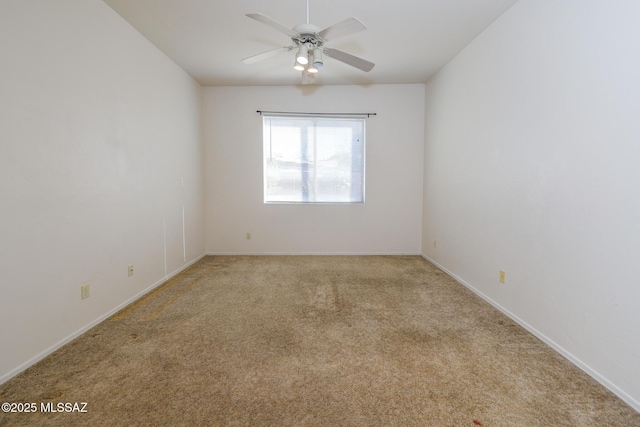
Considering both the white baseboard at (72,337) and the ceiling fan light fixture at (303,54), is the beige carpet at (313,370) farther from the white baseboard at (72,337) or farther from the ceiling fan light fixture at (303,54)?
the ceiling fan light fixture at (303,54)

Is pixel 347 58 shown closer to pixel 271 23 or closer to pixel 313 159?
pixel 271 23

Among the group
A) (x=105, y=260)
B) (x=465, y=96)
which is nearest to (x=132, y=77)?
(x=105, y=260)

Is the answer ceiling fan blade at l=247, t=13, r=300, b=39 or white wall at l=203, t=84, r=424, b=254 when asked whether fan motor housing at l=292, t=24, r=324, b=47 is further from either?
white wall at l=203, t=84, r=424, b=254

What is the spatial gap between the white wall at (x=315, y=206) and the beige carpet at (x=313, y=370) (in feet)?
6.30

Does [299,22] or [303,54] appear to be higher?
[299,22]

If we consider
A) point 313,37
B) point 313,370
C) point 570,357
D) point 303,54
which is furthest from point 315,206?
point 570,357

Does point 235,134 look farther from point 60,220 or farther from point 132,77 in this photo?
point 60,220

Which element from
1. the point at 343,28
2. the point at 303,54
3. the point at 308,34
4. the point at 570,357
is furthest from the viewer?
the point at 303,54

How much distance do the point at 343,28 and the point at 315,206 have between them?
3.04 m

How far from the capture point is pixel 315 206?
476cm

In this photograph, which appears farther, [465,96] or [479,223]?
[465,96]

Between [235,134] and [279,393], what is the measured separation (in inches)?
160

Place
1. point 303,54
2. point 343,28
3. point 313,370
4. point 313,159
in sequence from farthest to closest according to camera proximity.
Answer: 1. point 313,159
2. point 303,54
3. point 343,28
4. point 313,370

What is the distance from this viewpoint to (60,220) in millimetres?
2033
